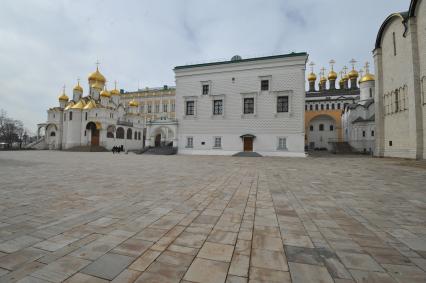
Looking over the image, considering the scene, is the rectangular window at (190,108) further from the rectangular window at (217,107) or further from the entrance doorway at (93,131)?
the entrance doorway at (93,131)

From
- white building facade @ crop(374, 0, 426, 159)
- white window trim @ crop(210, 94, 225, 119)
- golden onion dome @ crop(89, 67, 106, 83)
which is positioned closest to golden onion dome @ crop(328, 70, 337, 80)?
white building facade @ crop(374, 0, 426, 159)

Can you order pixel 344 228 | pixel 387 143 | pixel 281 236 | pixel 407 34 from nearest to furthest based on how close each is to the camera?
pixel 281 236 < pixel 344 228 < pixel 407 34 < pixel 387 143

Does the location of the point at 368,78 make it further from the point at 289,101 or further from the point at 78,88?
the point at 78,88

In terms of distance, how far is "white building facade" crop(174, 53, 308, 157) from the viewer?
82.3 feet

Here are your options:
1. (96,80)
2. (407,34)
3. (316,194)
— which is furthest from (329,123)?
(96,80)

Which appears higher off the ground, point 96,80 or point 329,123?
point 96,80

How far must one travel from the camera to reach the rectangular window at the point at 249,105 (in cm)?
2697

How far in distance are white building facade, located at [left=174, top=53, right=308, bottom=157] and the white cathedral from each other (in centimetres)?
2013

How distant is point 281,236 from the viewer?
10.2 feet

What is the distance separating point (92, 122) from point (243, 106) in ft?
102

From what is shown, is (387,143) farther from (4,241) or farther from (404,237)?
(4,241)

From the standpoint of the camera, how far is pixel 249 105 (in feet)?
88.9

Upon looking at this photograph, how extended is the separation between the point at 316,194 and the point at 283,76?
23.0 meters

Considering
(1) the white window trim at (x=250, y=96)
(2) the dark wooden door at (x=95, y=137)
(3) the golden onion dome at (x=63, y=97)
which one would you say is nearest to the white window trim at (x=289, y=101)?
(1) the white window trim at (x=250, y=96)
